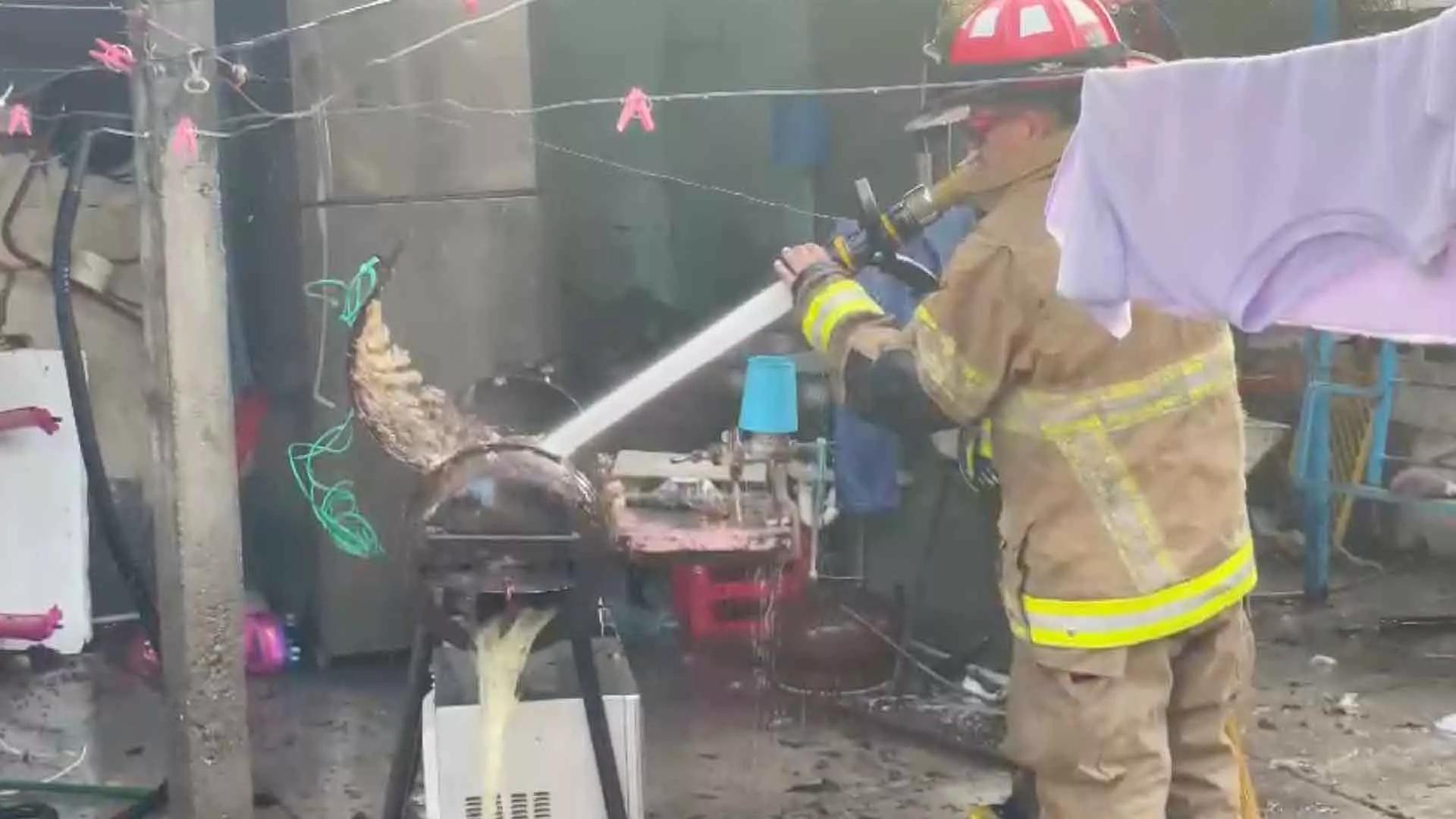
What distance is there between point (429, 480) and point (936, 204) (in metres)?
1.38

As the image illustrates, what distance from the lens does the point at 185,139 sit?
11.9 feet

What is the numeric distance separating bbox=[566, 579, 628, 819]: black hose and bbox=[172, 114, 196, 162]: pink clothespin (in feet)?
4.59

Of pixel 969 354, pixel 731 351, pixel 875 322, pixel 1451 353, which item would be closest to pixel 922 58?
pixel 731 351

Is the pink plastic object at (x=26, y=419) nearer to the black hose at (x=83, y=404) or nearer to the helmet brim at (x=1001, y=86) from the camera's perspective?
the black hose at (x=83, y=404)

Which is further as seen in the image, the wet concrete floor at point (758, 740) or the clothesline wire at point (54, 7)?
the clothesline wire at point (54, 7)

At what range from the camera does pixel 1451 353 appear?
6.82m

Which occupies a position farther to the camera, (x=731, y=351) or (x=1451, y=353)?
(x=1451, y=353)

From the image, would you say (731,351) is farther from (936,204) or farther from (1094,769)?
(1094,769)

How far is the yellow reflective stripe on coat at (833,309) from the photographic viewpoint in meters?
3.60

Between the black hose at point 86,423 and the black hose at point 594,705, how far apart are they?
1.58 meters

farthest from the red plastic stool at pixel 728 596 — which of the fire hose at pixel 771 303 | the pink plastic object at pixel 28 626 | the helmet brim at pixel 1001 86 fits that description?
the pink plastic object at pixel 28 626

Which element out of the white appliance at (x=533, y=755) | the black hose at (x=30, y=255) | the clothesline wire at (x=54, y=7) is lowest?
the white appliance at (x=533, y=755)

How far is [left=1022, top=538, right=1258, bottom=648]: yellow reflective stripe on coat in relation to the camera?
3.21 m

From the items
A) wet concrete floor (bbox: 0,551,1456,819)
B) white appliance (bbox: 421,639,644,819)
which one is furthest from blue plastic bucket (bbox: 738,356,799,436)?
white appliance (bbox: 421,639,644,819)
